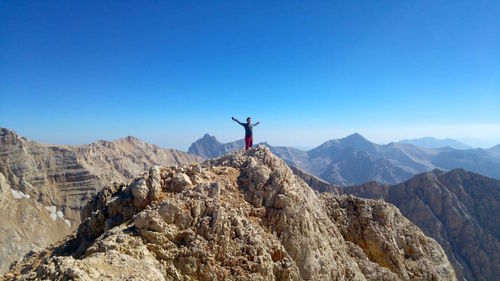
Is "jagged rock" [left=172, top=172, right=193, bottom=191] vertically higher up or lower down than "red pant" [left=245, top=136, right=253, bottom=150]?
lower down

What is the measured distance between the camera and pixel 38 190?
488ft

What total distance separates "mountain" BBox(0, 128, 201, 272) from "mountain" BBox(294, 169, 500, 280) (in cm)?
11177

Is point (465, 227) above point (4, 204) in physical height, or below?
below

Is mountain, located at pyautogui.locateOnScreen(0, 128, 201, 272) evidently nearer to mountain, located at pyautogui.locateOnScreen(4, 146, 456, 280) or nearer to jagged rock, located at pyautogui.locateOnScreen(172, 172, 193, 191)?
mountain, located at pyautogui.locateOnScreen(4, 146, 456, 280)

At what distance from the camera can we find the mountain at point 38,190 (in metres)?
120

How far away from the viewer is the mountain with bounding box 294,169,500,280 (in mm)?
113750

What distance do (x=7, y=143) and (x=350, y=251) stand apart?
186 meters

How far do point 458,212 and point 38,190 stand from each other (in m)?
181

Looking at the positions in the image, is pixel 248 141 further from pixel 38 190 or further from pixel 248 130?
pixel 38 190

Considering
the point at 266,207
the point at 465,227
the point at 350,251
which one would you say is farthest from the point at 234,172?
the point at 465,227

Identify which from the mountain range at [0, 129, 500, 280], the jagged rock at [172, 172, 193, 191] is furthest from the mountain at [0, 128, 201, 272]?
the jagged rock at [172, 172, 193, 191]

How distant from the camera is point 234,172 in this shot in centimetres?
2025

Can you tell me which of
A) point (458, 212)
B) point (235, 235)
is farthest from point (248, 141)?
point (458, 212)

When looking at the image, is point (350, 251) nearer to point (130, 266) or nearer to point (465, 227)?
point (130, 266)
